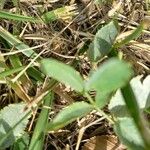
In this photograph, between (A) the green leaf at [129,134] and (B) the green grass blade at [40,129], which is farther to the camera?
(B) the green grass blade at [40,129]

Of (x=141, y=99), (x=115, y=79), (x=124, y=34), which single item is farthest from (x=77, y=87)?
(x=124, y=34)

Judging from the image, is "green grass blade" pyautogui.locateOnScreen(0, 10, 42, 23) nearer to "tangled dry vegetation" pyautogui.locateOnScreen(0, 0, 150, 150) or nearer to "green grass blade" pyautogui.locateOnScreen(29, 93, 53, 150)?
"tangled dry vegetation" pyautogui.locateOnScreen(0, 0, 150, 150)

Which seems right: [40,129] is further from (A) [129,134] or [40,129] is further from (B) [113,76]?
(B) [113,76]

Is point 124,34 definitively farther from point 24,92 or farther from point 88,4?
point 24,92

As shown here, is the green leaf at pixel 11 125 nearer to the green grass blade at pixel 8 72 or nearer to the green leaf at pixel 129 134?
the green grass blade at pixel 8 72

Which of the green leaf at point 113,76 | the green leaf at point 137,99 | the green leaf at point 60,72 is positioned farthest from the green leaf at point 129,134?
the green leaf at point 113,76

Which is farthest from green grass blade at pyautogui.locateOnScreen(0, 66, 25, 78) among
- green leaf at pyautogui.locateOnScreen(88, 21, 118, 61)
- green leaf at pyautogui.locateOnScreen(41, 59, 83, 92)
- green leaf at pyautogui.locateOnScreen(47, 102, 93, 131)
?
green leaf at pyautogui.locateOnScreen(41, 59, 83, 92)

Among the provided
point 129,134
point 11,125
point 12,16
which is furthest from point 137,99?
point 12,16
